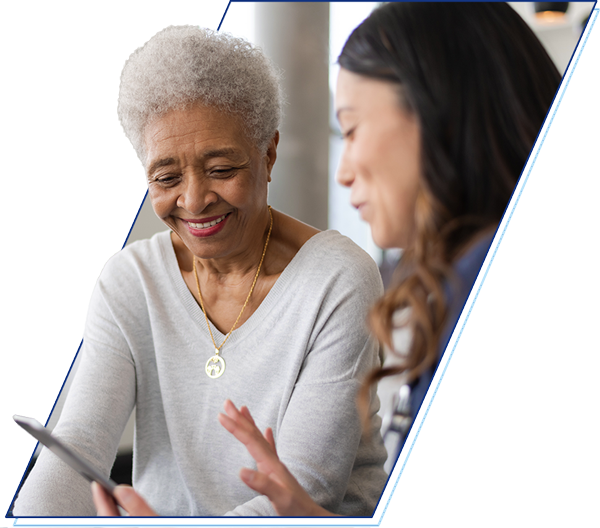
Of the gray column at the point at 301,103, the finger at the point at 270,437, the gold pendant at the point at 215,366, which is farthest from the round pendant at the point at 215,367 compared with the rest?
the gray column at the point at 301,103

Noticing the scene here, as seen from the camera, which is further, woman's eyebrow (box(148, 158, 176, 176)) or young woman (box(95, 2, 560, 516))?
woman's eyebrow (box(148, 158, 176, 176))

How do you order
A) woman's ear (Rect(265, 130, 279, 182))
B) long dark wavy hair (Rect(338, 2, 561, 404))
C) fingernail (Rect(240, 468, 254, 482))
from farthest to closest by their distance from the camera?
woman's ear (Rect(265, 130, 279, 182))
fingernail (Rect(240, 468, 254, 482))
long dark wavy hair (Rect(338, 2, 561, 404))

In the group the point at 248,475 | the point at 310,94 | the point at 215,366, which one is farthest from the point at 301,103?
the point at 248,475

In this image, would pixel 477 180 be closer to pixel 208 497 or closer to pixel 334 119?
pixel 334 119

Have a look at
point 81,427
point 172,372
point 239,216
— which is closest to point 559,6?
point 239,216

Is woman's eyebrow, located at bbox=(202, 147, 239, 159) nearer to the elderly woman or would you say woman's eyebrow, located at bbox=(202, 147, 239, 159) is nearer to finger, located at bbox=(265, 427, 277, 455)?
the elderly woman

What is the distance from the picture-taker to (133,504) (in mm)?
707

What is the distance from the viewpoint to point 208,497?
80 centimetres

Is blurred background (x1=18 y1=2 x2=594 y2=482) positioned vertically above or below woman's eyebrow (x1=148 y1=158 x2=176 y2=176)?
above

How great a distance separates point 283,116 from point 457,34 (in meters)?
0.28

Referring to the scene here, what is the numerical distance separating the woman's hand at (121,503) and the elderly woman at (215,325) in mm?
75

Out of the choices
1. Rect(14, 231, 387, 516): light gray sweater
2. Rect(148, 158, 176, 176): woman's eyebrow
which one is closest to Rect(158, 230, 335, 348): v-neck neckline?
Rect(14, 231, 387, 516): light gray sweater

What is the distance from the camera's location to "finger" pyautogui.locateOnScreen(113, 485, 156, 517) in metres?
0.71

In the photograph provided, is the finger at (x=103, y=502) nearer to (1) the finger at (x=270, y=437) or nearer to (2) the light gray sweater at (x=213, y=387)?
(2) the light gray sweater at (x=213, y=387)
